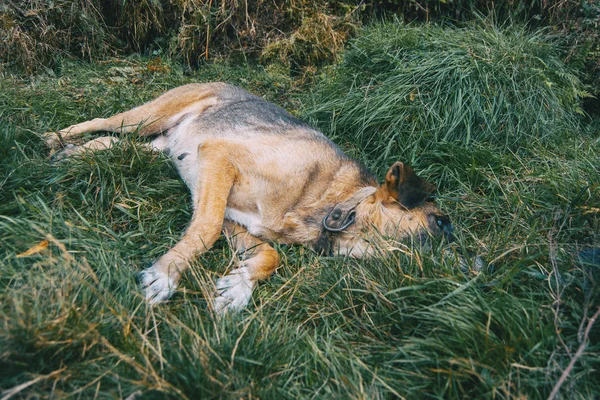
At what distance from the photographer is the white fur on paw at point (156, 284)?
3.02 m

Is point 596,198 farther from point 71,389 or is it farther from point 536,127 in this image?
point 71,389

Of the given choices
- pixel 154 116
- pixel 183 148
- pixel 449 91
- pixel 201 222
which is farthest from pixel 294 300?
pixel 449 91

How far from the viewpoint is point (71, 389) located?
216 cm

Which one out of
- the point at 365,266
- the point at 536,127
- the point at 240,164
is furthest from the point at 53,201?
the point at 536,127

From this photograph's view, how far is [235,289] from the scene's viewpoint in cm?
332

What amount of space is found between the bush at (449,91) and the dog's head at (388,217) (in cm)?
129

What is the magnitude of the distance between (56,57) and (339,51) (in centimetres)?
360

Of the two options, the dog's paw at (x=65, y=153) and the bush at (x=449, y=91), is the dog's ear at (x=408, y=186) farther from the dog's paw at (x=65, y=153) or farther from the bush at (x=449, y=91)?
the dog's paw at (x=65, y=153)

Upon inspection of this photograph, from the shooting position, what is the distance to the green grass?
2.27 m

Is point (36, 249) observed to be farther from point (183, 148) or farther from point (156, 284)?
point (183, 148)

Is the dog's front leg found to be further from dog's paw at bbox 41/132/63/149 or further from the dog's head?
dog's paw at bbox 41/132/63/149

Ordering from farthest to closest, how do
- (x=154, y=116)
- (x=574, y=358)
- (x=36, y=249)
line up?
(x=154, y=116) < (x=36, y=249) < (x=574, y=358)

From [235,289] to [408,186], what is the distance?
4.88 ft

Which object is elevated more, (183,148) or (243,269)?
(183,148)
